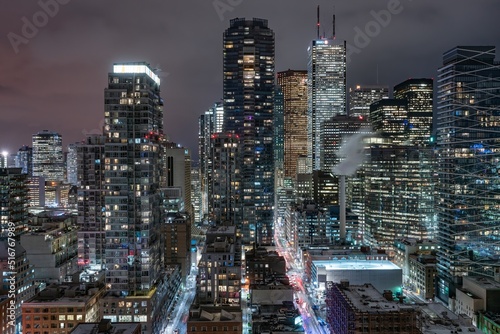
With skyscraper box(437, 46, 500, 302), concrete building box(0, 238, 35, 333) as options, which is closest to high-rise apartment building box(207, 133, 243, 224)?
concrete building box(0, 238, 35, 333)

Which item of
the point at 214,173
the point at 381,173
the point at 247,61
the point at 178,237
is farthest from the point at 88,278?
the point at 381,173

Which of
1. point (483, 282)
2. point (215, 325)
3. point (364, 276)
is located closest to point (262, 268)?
point (364, 276)

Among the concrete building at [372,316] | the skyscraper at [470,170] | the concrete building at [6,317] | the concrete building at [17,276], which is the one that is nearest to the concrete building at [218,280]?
the concrete building at [372,316]

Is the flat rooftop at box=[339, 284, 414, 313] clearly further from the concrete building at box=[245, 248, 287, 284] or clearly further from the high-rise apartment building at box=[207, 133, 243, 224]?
the high-rise apartment building at box=[207, 133, 243, 224]

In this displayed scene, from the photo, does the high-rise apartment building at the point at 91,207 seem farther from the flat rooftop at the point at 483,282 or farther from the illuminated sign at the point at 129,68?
the flat rooftop at the point at 483,282

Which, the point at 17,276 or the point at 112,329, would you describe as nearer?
the point at 112,329

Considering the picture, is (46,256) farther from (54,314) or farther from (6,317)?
(54,314)

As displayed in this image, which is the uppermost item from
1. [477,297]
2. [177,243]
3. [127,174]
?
[127,174]
